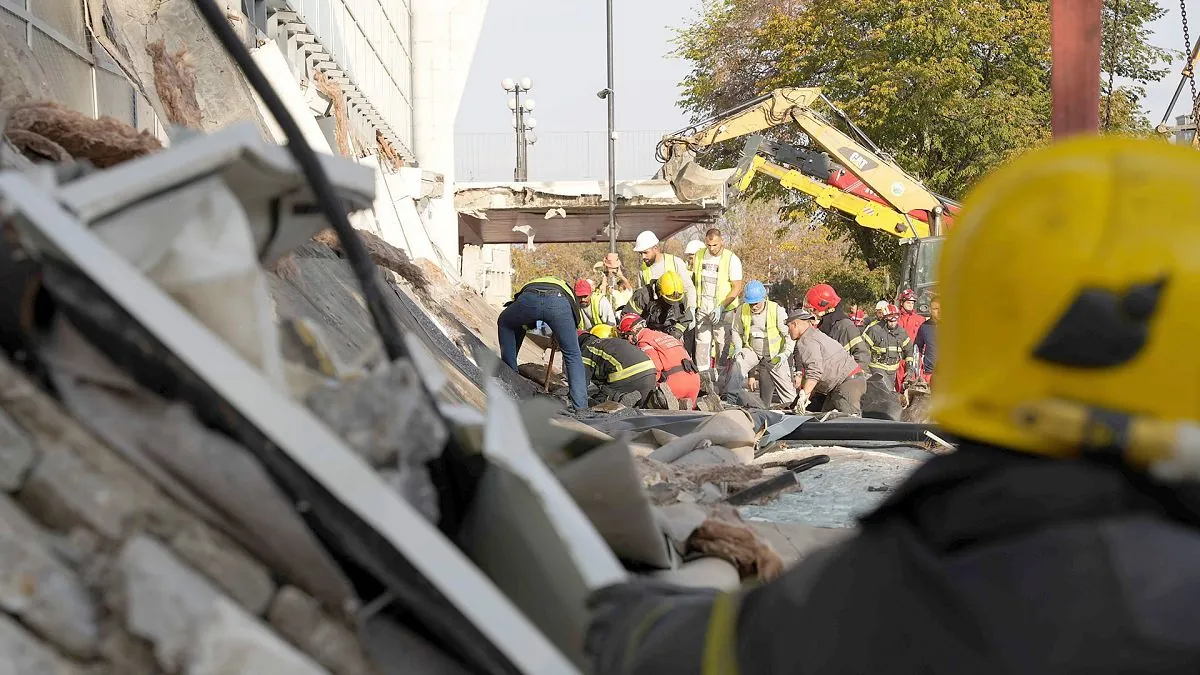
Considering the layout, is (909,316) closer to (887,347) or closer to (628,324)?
(887,347)

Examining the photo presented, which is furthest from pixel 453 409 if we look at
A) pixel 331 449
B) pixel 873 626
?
pixel 873 626

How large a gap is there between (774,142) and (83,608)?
48.5 ft

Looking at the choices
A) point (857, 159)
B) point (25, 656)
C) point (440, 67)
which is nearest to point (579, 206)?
point (440, 67)

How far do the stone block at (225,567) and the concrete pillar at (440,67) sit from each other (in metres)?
23.0

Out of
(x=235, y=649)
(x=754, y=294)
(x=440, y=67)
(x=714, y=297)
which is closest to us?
(x=235, y=649)

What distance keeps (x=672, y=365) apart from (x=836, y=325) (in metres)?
3.50

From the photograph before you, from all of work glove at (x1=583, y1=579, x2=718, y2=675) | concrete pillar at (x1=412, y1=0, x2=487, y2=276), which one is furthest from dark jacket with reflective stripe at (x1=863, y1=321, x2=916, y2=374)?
concrete pillar at (x1=412, y1=0, x2=487, y2=276)

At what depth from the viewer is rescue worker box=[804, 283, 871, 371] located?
11.6 metres

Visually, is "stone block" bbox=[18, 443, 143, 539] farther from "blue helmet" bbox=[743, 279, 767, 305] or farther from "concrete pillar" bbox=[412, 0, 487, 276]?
"concrete pillar" bbox=[412, 0, 487, 276]

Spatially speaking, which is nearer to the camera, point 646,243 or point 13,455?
point 13,455

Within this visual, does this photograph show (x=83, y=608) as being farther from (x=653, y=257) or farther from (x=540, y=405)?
(x=653, y=257)

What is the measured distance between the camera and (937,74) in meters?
25.9

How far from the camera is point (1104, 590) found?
3.33ft

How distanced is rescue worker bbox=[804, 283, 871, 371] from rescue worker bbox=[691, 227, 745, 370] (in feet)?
2.90
